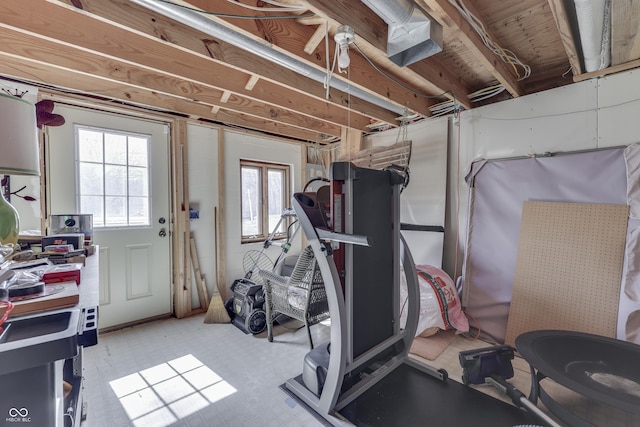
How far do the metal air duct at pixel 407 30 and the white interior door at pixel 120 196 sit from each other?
Answer: 2.72 metres

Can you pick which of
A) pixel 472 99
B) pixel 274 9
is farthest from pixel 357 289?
pixel 472 99

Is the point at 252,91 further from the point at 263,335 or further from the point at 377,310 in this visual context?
the point at 263,335

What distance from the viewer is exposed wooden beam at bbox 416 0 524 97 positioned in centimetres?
140

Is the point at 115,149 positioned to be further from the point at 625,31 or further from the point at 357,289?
the point at 625,31

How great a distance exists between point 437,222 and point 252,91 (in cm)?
235

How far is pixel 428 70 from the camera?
2.19 meters

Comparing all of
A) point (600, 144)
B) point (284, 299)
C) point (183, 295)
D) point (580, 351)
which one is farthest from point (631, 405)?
point (183, 295)

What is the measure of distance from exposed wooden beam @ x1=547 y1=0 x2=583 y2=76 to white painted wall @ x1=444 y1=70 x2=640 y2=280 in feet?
1.08

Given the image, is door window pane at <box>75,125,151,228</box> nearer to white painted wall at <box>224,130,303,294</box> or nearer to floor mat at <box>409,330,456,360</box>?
white painted wall at <box>224,130,303,294</box>

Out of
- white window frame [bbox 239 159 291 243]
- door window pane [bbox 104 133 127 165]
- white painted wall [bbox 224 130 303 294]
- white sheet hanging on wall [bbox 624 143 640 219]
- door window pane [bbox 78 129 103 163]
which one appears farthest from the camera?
white window frame [bbox 239 159 291 243]

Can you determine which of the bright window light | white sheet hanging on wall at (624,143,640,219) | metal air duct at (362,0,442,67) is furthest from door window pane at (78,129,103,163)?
white sheet hanging on wall at (624,143,640,219)

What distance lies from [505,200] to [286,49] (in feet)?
7.51

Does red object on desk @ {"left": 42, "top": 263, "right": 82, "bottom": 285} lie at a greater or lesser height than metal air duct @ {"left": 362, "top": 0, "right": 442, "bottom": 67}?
lesser

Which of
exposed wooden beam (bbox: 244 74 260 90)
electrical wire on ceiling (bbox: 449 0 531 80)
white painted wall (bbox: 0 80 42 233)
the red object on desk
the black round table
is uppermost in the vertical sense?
electrical wire on ceiling (bbox: 449 0 531 80)
